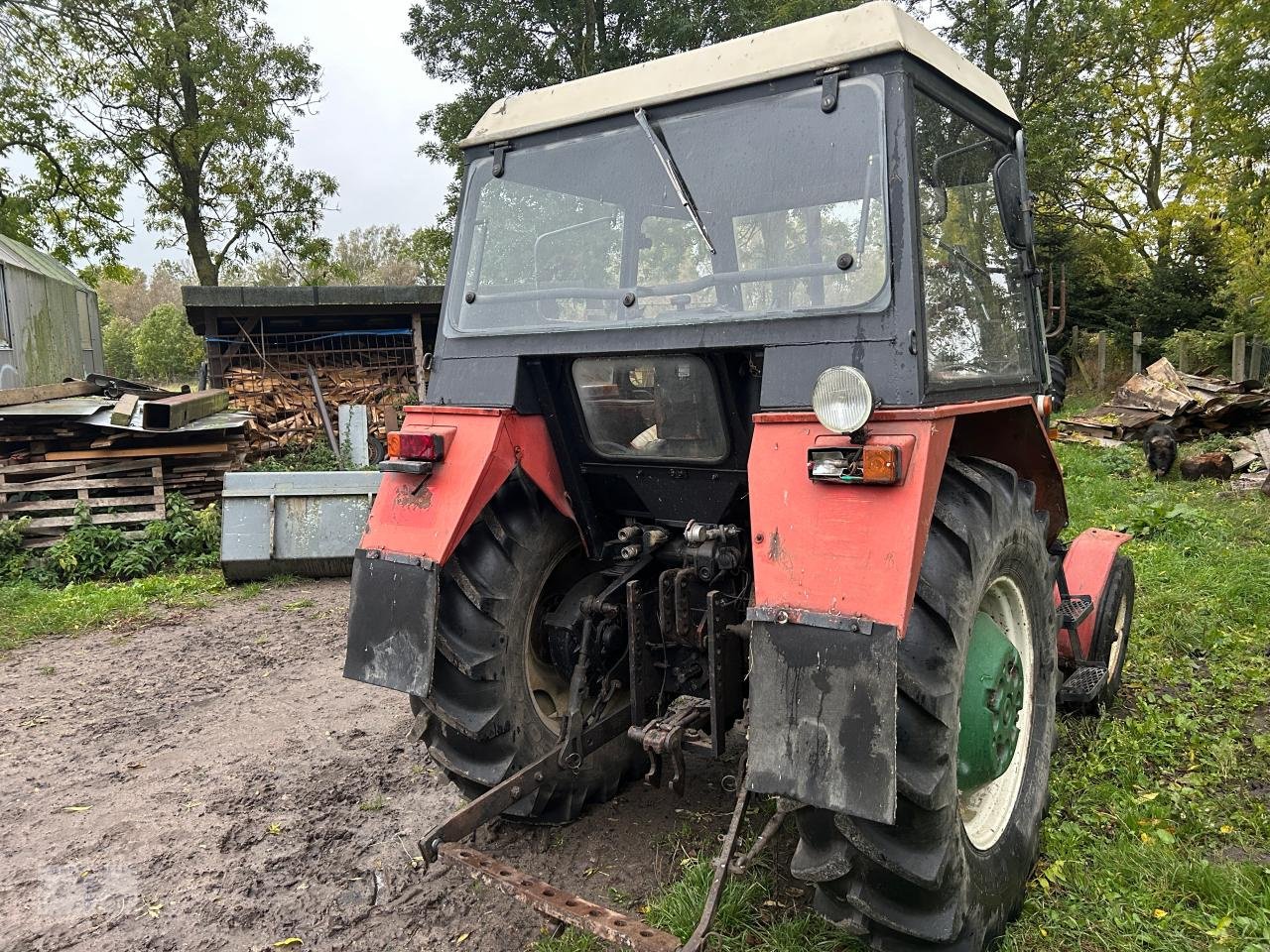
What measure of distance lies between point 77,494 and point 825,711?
856cm

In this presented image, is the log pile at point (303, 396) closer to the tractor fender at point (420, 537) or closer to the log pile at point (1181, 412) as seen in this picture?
the log pile at point (1181, 412)

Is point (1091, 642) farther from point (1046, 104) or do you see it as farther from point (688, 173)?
point (1046, 104)

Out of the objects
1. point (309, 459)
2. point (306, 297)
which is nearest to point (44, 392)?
point (309, 459)

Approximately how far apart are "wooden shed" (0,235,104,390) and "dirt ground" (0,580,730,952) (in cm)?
985

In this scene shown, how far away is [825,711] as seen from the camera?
206 cm

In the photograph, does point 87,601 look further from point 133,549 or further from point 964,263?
point 964,263

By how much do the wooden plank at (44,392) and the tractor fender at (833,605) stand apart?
29.7ft

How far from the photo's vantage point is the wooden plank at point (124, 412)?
27.6ft

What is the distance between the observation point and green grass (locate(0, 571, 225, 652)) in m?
6.52

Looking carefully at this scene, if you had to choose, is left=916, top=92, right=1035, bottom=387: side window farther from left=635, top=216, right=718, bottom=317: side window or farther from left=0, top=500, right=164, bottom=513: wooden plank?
left=0, top=500, right=164, bottom=513: wooden plank

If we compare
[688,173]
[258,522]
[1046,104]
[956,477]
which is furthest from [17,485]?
[1046,104]

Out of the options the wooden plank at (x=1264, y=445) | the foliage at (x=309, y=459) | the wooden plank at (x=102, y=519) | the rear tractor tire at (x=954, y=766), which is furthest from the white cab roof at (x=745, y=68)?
the foliage at (x=309, y=459)

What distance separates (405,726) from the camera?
439 centimetres

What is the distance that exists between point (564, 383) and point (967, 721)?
5.29ft
